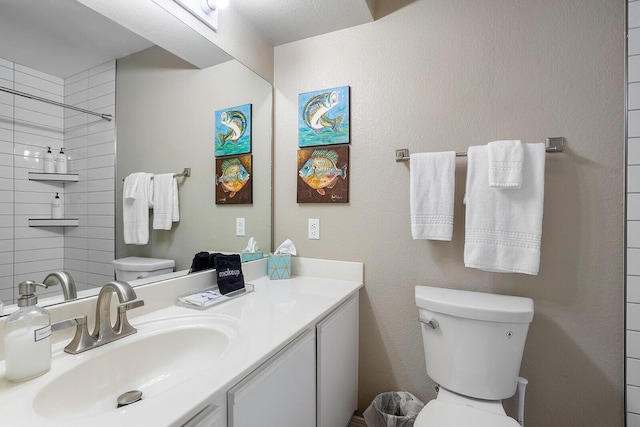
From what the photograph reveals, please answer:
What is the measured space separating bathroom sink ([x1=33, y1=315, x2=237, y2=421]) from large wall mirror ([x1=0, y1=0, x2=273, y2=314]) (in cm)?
23

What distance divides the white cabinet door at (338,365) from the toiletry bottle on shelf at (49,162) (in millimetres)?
966

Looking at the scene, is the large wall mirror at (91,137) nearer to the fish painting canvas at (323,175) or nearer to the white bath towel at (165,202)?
the white bath towel at (165,202)

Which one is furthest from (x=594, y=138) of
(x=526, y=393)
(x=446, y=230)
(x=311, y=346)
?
(x=311, y=346)

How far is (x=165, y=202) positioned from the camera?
1196 mm

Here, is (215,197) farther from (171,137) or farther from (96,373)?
(96,373)

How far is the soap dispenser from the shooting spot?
0.65 m

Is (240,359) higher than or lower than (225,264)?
lower

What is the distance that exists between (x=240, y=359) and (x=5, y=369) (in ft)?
1.72

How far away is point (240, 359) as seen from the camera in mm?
762

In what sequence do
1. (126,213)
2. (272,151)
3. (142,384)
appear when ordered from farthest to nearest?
(272,151), (126,213), (142,384)

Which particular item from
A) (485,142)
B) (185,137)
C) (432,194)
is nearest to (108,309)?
(185,137)

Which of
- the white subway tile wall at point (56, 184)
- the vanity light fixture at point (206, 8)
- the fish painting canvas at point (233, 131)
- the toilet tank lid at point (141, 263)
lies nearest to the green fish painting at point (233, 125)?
the fish painting canvas at point (233, 131)

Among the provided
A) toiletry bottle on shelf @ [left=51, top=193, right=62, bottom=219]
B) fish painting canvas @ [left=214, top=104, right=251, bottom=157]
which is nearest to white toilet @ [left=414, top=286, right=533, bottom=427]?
fish painting canvas @ [left=214, top=104, right=251, bottom=157]

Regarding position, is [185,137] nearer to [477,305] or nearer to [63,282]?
[63,282]
